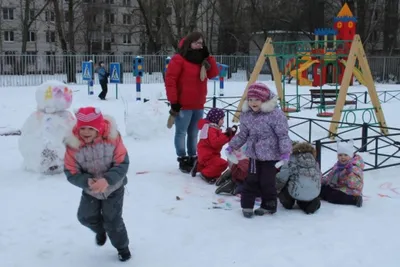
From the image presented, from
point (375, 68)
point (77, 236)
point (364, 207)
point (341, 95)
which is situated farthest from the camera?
point (375, 68)

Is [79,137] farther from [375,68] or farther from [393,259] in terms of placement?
[375,68]

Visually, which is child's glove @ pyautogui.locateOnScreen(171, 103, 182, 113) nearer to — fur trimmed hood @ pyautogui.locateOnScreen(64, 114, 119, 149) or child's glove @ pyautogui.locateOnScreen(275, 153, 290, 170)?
child's glove @ pyautogui.locateOnScreen(275, 153, 290, 170)

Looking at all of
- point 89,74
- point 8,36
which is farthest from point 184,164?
point 8,36

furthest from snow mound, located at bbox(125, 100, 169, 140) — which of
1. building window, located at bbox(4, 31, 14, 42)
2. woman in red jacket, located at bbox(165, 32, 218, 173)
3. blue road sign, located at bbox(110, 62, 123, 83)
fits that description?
building window, located at bbox(4, 31, 14, 42)

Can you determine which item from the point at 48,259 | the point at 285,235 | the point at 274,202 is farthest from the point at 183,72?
the point at 48,259

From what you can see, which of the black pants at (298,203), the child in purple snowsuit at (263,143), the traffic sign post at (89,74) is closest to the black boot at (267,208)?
the child in purple snowsuit at (263,143)

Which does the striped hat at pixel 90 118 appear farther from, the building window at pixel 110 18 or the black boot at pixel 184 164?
the building window at pixel 110 18

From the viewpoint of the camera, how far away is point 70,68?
26.1 metres

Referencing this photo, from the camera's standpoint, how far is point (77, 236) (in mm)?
4332

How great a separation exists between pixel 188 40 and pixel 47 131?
7.16 ft

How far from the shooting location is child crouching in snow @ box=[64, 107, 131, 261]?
11.6ft

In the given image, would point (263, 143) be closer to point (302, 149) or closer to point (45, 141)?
point (302, 149)

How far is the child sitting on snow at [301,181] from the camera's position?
200 inches

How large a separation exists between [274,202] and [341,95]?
203 inches
